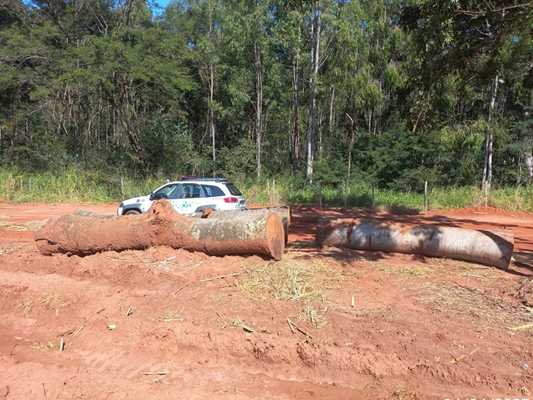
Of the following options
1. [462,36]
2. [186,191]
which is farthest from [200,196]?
[462,36]

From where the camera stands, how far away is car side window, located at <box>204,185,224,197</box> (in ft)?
41.3

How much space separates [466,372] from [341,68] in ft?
91.7

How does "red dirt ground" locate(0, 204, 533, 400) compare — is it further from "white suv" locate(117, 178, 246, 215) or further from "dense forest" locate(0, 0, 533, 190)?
"dense forest" locate(0, 0, 533, 190)

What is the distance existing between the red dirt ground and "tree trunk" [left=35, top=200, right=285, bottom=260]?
0.23m

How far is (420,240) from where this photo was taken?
24.8ft

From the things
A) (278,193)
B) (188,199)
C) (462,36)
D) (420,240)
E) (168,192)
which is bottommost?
(278,193)

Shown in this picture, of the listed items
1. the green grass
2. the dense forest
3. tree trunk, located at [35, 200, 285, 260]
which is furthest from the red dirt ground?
the dense forest

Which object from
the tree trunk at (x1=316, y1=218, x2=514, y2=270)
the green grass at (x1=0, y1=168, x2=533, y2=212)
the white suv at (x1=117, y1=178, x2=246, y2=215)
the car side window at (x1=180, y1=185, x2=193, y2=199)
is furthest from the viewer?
the green grass at (x1=0, y1=168, x2=533, y2=212)

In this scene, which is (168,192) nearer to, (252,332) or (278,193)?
(252,332)

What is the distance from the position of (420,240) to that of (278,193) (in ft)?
51.6

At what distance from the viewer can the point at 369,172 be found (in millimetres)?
27625

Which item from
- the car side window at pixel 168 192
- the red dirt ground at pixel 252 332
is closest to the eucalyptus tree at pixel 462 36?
the red dirt ground at pixel 252 332

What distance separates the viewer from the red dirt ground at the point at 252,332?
3844mm

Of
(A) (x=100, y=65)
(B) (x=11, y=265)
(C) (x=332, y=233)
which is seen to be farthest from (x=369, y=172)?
(B) (x=11, y=265)
